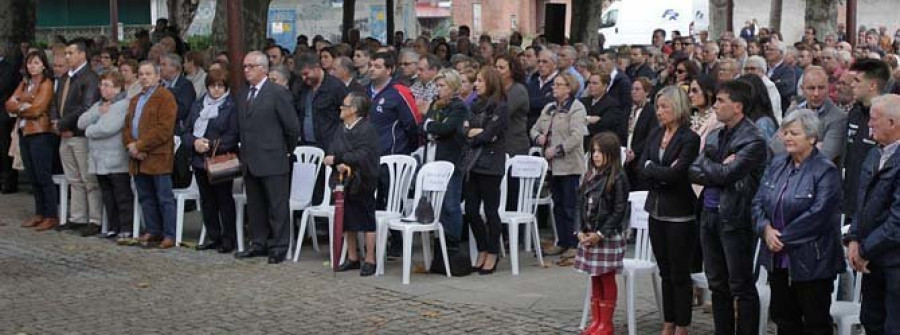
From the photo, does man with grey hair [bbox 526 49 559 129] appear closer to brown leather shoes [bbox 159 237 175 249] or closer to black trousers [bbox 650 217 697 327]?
brown leather shoes [bbox 159 237 175 249]

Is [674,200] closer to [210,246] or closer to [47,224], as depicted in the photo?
[210,246]

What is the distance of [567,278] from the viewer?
1085 centimetres

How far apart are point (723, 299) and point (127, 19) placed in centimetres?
5228

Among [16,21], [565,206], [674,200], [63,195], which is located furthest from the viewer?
[16,21]

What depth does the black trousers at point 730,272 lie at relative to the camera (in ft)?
25.3

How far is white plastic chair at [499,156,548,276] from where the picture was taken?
1109cm

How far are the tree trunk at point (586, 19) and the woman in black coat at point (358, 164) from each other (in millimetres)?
15087

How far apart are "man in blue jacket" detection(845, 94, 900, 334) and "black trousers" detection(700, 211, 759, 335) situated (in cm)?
70

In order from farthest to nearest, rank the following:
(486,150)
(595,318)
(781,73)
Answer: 1. (781,73)
2. (486,150)
3. (595,318)

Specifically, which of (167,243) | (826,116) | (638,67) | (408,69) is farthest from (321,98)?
(638,67)

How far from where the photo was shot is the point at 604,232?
8.45 meters

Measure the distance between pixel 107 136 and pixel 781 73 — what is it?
8.44 meters

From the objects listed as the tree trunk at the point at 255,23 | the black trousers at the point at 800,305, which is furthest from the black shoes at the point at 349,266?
the tree trunk at the point at 255,23

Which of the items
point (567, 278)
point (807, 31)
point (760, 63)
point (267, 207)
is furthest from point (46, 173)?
point (807, 31)
